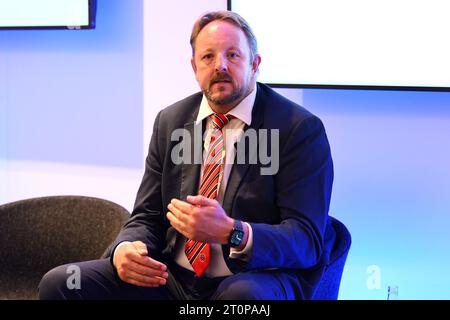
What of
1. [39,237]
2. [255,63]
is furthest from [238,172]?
[39,237]

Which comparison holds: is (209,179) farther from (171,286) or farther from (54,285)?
(54,285)

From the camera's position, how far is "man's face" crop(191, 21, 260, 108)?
2297 millimetres

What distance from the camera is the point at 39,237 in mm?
2781

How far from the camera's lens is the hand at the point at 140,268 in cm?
216

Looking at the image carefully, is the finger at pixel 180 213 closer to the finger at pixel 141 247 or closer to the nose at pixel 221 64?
the finger at pixel 141 247

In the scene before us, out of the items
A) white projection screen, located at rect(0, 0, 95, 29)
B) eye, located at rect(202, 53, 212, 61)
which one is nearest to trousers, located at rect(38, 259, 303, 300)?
eye, located at rect(202, 53, 212, 61)

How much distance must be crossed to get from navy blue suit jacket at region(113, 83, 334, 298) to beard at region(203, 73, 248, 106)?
0.25ft

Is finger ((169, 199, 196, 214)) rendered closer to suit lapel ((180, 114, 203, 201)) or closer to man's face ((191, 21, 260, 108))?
suit lapel ((180, 114, 203, 201))

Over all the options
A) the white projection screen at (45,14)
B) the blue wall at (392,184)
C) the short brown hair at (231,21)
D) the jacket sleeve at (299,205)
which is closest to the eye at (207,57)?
the short brown hair at (231,21)

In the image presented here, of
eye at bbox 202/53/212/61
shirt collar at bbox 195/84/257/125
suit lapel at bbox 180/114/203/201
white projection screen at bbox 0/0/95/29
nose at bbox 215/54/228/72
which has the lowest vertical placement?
suit lapel at bbox 180/114/203/201

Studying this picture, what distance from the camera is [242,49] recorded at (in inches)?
91.5

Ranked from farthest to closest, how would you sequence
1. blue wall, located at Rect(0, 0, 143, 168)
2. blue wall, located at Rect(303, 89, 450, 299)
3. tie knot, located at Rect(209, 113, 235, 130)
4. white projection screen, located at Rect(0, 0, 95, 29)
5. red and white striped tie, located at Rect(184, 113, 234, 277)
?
1. blue wall, located at Rect(0, 0, 143, 168)
2. white projection screen, located at Rect(0, 0, 95, 29)
3. blue wall, located at Rect(303, 89, 450, 299)
4. tie knot, located at Rect(209, 113, 235, 130)
5. red and white striped tie, located at Rect(184, 113, 234, 277)

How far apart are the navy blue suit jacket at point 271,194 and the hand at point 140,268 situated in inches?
4.2

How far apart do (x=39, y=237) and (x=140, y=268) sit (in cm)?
80
